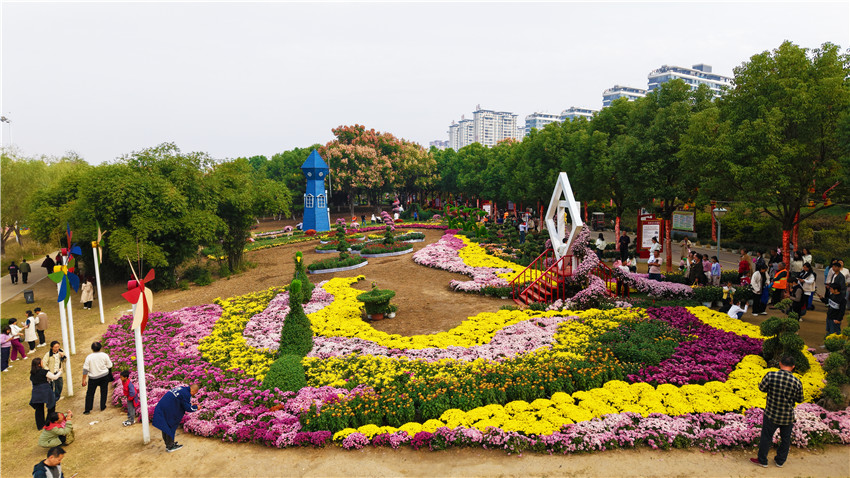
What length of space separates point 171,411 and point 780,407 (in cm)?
1010

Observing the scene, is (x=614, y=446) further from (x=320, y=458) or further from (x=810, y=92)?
(x=810, y=92)

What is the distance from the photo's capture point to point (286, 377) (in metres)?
10.7

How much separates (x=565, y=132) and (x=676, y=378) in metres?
25.9

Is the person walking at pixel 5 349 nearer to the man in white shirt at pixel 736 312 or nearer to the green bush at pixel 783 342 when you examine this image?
the green bush at pixel 783 342

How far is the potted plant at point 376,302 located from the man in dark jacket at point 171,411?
24.5ft

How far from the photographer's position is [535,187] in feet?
113

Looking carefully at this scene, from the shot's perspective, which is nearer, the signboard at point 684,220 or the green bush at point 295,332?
the green bush at point 295,332

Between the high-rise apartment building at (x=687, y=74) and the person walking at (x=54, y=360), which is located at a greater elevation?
the high-rise apartment building at (x=687, y=74)

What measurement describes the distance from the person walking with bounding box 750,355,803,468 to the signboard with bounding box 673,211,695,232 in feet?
69.0

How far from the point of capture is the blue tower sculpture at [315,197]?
4522 centimetres

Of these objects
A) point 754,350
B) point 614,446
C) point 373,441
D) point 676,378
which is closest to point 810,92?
point 754,350

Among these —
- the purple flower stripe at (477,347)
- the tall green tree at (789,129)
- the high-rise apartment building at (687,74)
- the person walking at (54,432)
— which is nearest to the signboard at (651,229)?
the tall green tree at (789,129)

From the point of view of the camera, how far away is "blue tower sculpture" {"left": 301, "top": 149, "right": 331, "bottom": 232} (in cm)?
4522

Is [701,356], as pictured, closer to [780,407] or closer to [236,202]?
[780,407]
